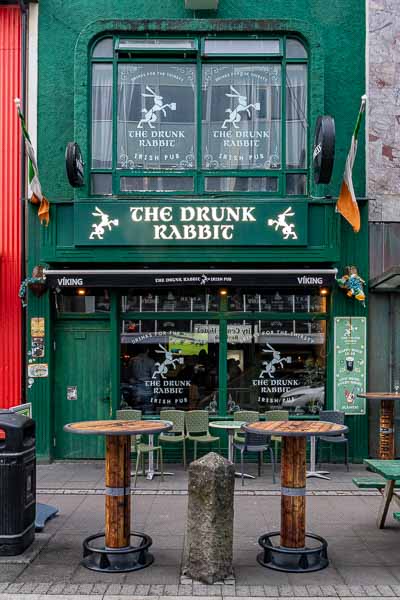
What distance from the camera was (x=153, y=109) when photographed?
458 inches

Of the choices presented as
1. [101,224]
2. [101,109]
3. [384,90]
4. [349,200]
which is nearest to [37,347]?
[101,224]

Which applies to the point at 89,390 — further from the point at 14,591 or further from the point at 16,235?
the point at 14,591

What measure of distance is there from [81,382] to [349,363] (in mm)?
4616

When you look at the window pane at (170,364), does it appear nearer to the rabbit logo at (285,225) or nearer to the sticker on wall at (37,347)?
the sticker on wall at (37,347)

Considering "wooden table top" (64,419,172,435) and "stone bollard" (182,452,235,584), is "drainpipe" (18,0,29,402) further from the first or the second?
"stone bollard" (182,452,235,584)

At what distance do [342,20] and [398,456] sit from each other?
25.0ft

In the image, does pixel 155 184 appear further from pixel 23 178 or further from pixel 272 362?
pixel 272 362

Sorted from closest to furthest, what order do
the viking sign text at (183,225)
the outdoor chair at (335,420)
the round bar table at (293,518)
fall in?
1. the round bar table at (293,518)
2. the outdoor chair at (335,420)
3. the viking sign text at (183,225)

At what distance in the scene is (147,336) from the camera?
1174 cm

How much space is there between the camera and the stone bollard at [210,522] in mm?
6145

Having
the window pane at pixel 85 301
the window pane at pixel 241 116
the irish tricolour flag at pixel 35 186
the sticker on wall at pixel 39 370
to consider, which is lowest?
the sticker on wall at pixel 39 370

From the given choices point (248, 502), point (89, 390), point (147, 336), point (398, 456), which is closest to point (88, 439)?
point (89, 390)

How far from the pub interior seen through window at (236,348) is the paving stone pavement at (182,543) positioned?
158 cm

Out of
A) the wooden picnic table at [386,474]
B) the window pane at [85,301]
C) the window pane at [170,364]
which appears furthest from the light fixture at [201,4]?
the wooden picnic table at [386,474]
